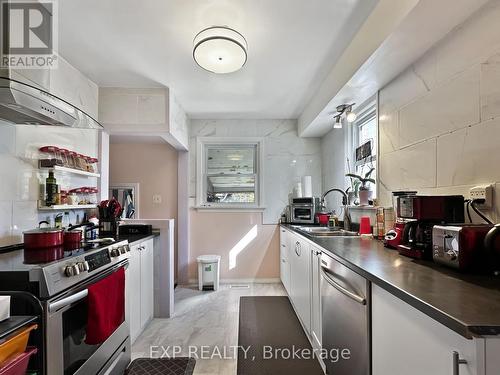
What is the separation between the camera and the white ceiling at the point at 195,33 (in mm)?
1677

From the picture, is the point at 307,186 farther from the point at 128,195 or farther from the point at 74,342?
the point at 74,342

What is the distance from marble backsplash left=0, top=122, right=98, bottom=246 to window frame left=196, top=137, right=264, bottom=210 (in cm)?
202

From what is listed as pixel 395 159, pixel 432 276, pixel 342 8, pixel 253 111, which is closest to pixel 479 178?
pixel 432 276

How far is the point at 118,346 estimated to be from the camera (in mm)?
1822

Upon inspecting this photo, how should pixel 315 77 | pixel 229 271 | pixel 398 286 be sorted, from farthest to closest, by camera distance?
pixel 229 271
pixel 315 77
pixel 398 286

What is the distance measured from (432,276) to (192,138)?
3.52 m

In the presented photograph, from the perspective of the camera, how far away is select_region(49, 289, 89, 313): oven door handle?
1222 millimetres

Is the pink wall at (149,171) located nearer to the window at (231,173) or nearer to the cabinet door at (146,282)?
the window at (231,173)

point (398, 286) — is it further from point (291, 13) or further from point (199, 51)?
point (199, 51)

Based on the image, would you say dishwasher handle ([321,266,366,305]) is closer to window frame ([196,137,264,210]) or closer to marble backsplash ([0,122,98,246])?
marble backsplash ([0,122,98,246])

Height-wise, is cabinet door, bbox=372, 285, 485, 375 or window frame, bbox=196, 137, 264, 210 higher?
window frame, bbox=196, 137, 264, 210

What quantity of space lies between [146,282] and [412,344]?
227 cm

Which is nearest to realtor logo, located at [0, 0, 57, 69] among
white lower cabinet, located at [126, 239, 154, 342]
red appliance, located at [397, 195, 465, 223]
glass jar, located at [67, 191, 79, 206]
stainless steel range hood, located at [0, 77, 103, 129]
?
stainless steel range hood, located at [0, 77, 103, 129]

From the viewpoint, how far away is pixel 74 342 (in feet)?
4.59
